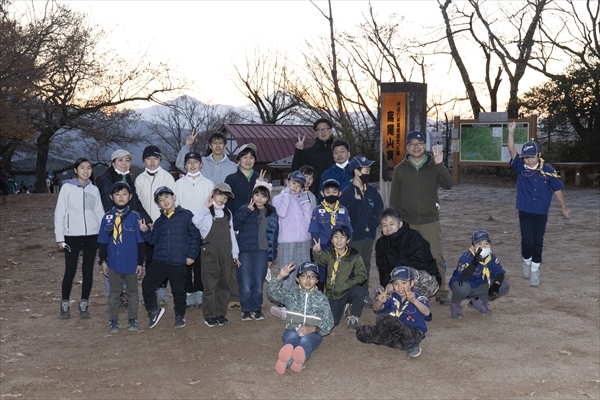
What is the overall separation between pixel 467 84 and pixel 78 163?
72.7 ft

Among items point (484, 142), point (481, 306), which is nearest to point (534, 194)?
point (481, 306)

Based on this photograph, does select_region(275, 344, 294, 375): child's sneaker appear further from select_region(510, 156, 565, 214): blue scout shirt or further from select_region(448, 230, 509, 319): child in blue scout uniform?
select_region(510, 156, 565, 214): blue scout shirt

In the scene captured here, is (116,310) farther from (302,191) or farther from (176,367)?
(302,191)

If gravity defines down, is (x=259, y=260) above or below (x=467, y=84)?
below

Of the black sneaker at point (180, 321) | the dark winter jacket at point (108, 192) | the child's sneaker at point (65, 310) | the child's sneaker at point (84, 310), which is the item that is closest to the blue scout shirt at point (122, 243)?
the dark winter jacket at point (108, 192)

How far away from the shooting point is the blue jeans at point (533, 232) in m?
7.46

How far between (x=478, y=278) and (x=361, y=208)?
4.44 feet

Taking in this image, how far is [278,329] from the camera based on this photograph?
605 centimetres

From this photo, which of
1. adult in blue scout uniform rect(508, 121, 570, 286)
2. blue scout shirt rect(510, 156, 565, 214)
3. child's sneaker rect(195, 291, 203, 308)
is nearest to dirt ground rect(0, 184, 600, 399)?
child's sneaker rect(195, 291, 203, 308)

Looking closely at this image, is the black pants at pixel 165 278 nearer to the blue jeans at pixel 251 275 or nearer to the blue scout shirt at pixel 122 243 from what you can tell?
the blue scout shirt at pixel 122 243

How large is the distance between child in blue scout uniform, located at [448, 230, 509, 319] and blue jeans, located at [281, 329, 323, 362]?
1.72 metres

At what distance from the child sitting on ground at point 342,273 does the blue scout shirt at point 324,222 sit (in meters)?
0.17

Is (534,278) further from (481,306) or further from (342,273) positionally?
(342,273)

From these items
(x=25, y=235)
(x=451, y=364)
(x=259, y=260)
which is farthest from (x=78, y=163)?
(x=25, y=235)
